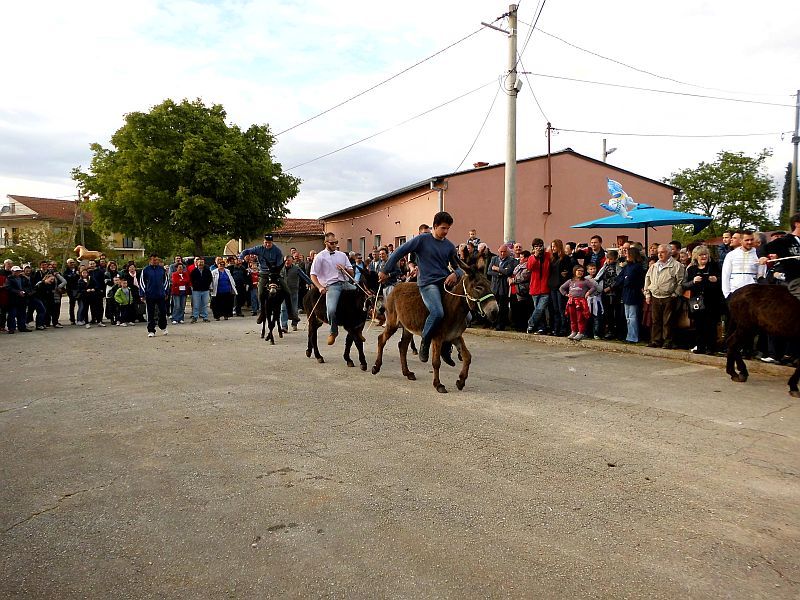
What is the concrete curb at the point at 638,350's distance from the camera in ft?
28.1

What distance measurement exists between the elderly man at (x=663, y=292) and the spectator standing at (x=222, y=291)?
13.9 meters

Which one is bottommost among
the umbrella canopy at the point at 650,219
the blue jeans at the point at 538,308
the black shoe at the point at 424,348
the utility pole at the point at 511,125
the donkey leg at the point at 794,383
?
the donkey leg at the point at 794,383

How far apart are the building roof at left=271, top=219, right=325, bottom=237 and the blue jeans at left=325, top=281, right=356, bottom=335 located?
3666 cm

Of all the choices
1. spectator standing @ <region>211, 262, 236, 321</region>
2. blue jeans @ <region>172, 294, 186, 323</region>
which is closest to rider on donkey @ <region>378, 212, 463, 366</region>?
blue jeans @ <region>172, 294, 186, 323</region>

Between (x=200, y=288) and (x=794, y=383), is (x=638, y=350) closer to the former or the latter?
(x=794, y=383)

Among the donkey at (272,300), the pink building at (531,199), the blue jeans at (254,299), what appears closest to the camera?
the donkey at (272,300)

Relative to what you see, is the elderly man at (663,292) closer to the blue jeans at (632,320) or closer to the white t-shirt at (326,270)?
the blue jeans at (632,320)

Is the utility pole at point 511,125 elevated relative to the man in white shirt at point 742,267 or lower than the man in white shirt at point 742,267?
elevated

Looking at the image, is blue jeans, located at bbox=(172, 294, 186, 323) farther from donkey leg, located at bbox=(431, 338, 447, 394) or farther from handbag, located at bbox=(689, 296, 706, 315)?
handbag, located at bbox=(689, 296, 706, 315)

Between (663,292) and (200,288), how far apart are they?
A: 1440cm

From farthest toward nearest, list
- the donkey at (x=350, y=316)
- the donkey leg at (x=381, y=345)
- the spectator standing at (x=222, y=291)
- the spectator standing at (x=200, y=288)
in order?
the spectator standing at (x=222, y=291) < the spectator standing at (x=200, y=288) < the donkey at (x=350, y=316) < the donkey leg at (x=381, y=345)

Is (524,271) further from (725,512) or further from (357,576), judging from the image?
(357,576)

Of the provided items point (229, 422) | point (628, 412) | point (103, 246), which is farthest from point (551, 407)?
point (103, 246)

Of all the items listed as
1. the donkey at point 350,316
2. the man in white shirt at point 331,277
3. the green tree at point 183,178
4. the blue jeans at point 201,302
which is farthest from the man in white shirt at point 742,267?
the green tree at point 183,178
